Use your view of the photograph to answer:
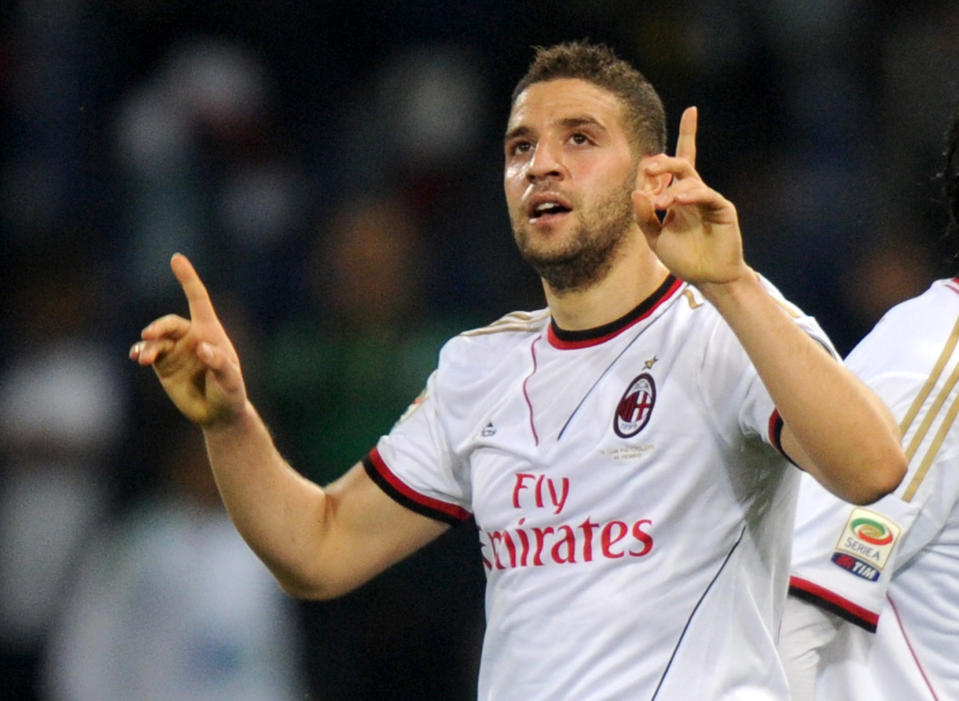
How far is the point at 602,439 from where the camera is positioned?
265 centimetres

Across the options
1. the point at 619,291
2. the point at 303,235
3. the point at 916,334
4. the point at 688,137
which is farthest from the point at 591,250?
the point at 303,235

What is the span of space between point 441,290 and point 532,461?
10.5 feet

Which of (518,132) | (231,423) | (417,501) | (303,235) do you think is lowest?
(417,501)

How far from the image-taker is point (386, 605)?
5.11m

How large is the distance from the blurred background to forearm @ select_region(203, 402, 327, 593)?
1.72 m

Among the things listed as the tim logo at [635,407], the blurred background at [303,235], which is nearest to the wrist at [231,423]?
the tim logo at [635,407]

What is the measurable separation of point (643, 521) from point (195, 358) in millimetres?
869

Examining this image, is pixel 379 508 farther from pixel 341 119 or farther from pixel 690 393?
pixel 341 119

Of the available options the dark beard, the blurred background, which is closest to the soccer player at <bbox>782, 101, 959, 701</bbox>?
the dark beard

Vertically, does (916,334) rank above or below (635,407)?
above

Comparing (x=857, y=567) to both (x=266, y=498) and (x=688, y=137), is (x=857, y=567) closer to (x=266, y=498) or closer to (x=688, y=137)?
(x=688, y=137)

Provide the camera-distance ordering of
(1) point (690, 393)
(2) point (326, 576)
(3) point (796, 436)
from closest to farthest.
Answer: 1. (3) point (796, 436)
2. (1) point (690, 393)
3. (2) point (326, 576)

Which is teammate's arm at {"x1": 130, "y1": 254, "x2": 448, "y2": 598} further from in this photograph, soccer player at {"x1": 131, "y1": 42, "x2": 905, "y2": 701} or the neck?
the neck

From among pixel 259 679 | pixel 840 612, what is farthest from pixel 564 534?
pixel 259 679
